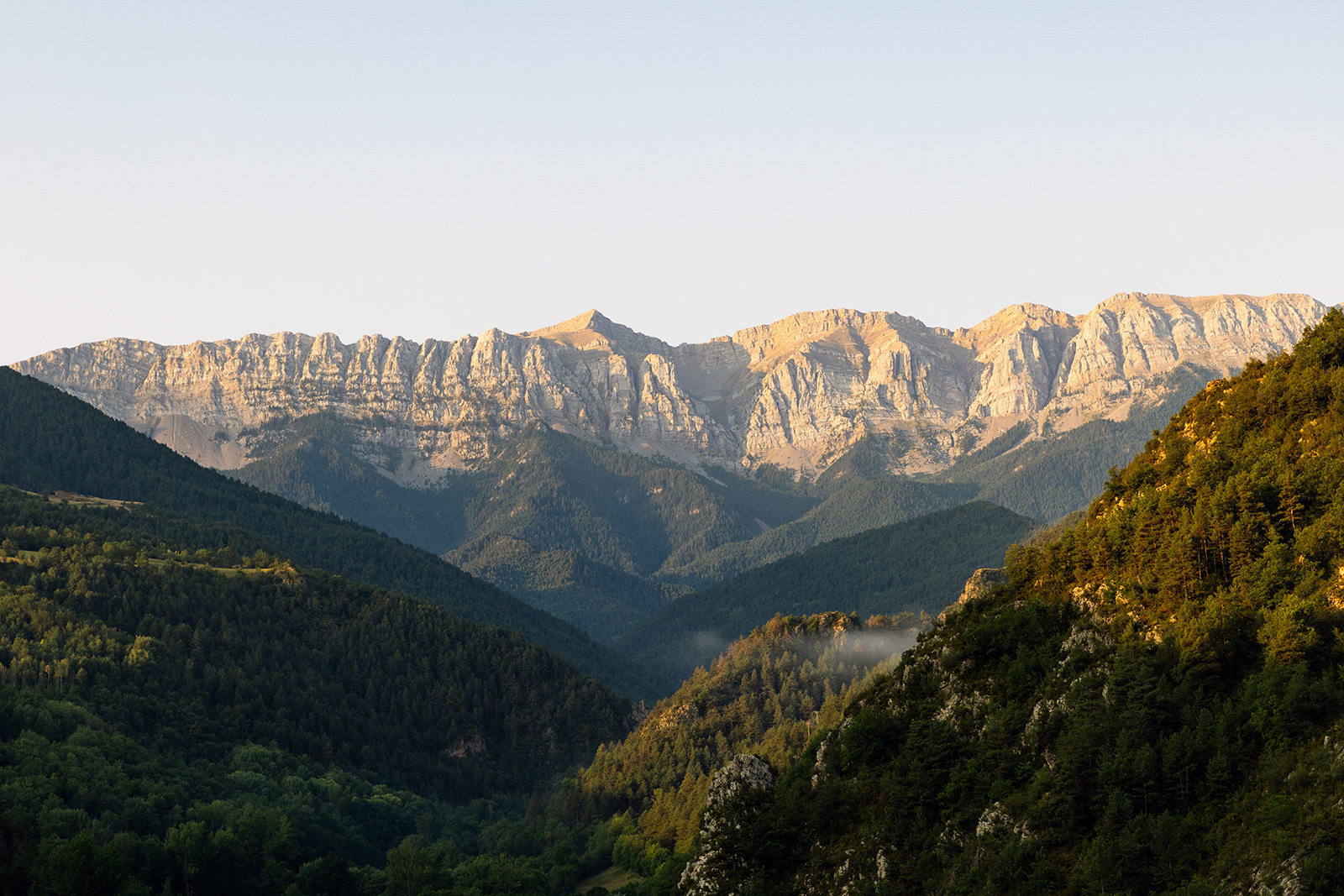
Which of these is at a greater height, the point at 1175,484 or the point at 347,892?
the point at 1175,484

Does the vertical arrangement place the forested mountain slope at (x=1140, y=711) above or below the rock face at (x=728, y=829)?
above

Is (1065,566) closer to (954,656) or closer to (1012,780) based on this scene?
Answer: (954,656)

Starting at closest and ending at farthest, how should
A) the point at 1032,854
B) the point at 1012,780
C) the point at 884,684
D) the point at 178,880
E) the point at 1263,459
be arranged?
the point at 1032,854, the point at 1012,780, the point at 1263,459, the point at 884,684, the point at 178,880

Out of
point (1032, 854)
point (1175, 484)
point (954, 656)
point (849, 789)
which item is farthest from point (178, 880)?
point (1175, 484)

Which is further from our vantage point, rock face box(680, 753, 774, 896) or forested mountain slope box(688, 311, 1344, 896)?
rock face box(680, 753, 774, 896)

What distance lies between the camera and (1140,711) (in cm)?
8906

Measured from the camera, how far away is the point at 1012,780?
9600cm

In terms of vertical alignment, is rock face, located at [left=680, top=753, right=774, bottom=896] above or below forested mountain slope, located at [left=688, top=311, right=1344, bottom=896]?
below

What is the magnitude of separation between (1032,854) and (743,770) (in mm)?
41694

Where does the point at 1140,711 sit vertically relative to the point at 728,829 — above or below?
above

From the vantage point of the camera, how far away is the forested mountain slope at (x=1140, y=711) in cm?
8169

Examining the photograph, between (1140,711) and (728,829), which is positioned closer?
(1140,711)

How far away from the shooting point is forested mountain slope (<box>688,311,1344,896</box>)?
268 feet

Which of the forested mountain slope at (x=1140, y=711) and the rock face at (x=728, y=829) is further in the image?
the rock face at (x=728, y=829)
